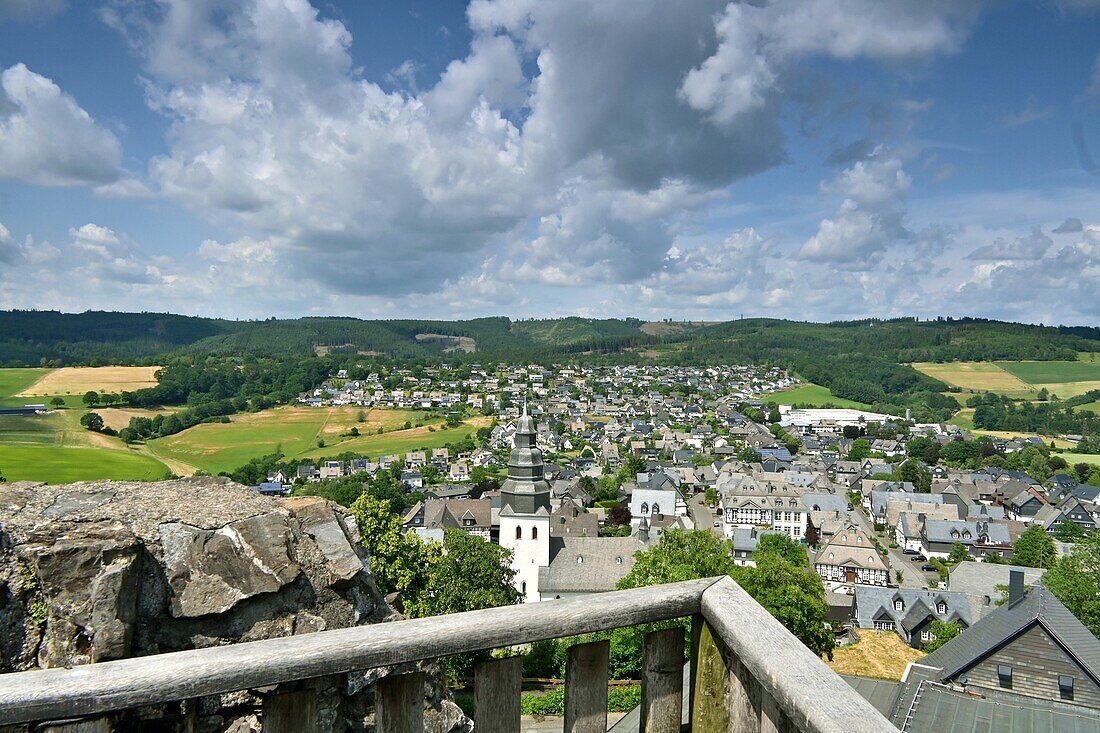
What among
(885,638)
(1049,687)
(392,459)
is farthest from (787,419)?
(1049,687)

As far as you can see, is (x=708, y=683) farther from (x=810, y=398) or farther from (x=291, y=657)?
(x=810, y=398)

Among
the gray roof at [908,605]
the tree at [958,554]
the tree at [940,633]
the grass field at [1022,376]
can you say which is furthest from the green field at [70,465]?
the grass field at [1022,376]

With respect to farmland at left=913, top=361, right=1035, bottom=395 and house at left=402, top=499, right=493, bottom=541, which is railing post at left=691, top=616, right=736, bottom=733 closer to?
house at left=402, top=499, right=493, bottom=541

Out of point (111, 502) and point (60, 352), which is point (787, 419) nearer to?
point (111, 502)

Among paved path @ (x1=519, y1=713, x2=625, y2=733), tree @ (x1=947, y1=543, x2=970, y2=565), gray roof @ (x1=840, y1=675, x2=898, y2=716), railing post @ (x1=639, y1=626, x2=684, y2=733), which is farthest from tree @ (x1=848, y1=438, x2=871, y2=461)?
railing post @ (x1=639, y1=626, x2=684, y2=733)

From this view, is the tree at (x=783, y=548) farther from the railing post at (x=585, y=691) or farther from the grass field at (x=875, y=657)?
the railing post at (x=585, y=691)

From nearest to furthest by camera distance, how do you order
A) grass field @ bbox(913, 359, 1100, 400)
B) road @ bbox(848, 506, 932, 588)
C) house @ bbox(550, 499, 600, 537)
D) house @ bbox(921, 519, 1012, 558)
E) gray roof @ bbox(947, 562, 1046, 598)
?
gray roof @ bbox(947, 562, 1046, 598) → road @ bbox(848, 506, 932, 588) → house @ bbox(550, 499, 600, 537) → house @ bbox(921, 519, 1012, 558) → grass field @ bbox(913, 359, 1100, 400)
